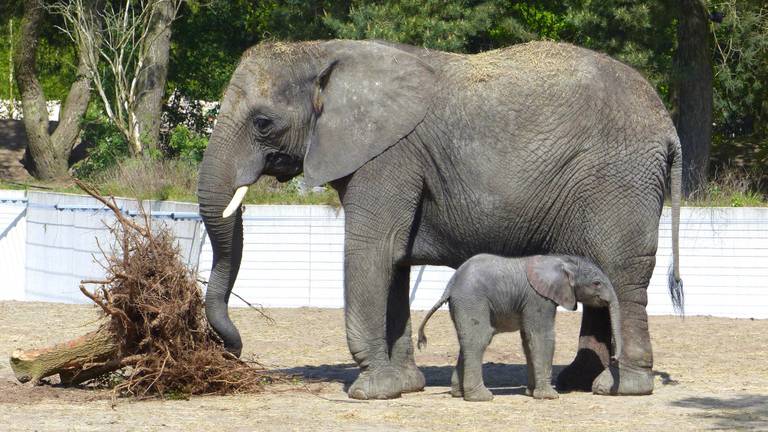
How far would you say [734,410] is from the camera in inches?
423

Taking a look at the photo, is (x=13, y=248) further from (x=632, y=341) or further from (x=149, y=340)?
(x=632, y=341)

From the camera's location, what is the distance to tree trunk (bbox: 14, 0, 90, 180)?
3238 cm

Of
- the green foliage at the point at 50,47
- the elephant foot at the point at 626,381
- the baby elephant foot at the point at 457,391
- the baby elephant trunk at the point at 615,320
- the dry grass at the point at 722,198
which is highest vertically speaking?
the green foliage at the point at 50,47

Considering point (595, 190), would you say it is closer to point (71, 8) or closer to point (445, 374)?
point (445, 374)

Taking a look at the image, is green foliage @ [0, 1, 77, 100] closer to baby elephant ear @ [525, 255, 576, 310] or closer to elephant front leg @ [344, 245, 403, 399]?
elephant front leg @ [344, 245, 403, 399]

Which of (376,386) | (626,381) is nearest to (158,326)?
(376,386)

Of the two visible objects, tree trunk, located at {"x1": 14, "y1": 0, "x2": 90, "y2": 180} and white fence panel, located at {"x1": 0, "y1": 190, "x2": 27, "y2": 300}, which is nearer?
white fence panel, located at {"x1": 0, "y1": 190, "x2": 27, "y2": 300}

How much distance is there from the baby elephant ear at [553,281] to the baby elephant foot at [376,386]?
152cm

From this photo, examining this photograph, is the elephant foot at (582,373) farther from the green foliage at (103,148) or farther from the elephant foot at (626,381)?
the green foliage at (103,148)

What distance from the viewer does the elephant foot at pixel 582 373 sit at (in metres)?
12.3

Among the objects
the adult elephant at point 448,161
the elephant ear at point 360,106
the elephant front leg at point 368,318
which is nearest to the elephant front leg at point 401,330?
the adult elephant at point 448,161

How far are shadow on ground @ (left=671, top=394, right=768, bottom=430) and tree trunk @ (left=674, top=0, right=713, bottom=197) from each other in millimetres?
14374

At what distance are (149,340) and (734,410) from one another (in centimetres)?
488

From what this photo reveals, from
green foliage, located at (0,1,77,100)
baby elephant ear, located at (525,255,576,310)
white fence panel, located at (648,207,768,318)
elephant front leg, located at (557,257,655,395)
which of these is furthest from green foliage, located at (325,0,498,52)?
baby elephant ear, located at (525,255,576,310)
